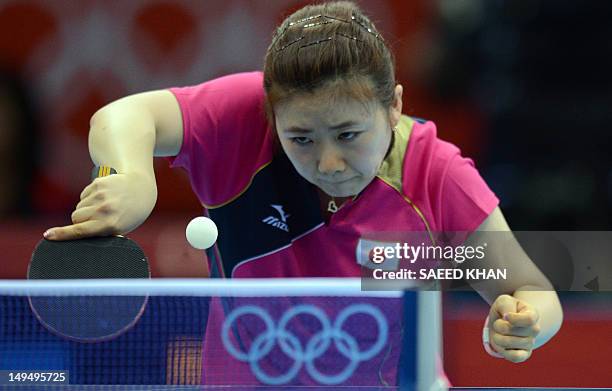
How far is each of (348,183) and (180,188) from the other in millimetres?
2446

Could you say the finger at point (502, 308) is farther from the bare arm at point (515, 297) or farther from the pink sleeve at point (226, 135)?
the pink sleeve at point (226, 135)

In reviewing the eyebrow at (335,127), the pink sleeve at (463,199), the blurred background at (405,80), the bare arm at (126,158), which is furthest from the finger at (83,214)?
the blurred background at (405,80)

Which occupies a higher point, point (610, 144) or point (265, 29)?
point (265, 29)

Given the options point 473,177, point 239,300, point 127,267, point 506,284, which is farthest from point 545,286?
point 127,267

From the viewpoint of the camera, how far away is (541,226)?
13.2ft

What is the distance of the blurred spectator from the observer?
421 cm

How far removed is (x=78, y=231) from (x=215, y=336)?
0.92ft

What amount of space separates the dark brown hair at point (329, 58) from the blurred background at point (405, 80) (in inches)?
90.1

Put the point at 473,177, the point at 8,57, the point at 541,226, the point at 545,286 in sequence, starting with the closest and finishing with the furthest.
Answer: the point at 545,286 < the point at 473,177 < the point at 541,226 < the point at 8,57

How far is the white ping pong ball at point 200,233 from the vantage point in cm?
164

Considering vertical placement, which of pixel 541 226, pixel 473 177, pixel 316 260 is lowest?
pixel 316 260

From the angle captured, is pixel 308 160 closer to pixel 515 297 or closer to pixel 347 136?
pixel 347 136

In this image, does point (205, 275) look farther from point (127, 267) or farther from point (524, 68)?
point (127, 267)

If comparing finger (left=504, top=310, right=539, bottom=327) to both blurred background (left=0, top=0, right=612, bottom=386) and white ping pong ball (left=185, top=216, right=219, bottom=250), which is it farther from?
blurred background (left=0, top=0, right=612, bottom=386)
